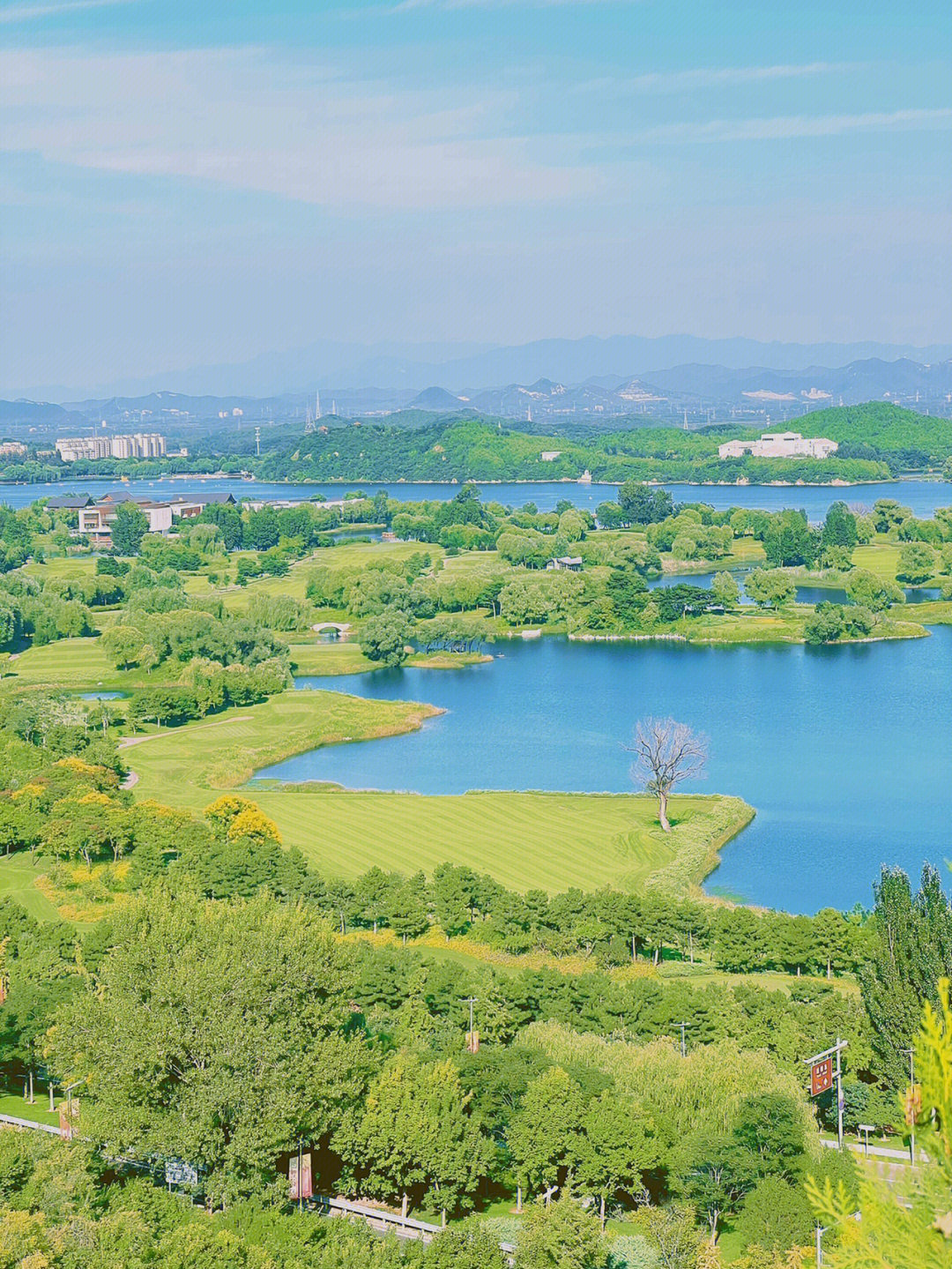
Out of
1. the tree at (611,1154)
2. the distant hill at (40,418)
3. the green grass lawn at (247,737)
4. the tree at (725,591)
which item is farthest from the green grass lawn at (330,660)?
the distant hill at (40,418)

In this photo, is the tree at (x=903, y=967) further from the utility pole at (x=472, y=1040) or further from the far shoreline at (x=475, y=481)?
the far shoreline at (x=475, y=481)

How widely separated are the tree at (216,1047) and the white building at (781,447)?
7795cm

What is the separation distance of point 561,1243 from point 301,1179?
88.9 inches

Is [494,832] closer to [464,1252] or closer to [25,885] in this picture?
[25,885]

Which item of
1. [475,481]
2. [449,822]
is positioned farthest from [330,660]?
[475,481]

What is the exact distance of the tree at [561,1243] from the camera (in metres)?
8.68

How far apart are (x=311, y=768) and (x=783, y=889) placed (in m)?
8.97

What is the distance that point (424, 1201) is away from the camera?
32.4ft

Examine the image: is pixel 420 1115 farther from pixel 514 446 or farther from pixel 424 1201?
pixel 514 446

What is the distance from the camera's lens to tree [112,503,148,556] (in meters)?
51.8

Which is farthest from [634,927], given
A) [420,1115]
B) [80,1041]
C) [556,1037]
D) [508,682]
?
[508,682]

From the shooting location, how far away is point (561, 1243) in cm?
875

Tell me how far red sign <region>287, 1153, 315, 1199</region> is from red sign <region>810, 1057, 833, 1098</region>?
366 centimetres

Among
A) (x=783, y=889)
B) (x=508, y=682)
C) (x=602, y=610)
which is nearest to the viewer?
(x=783, y=889)
